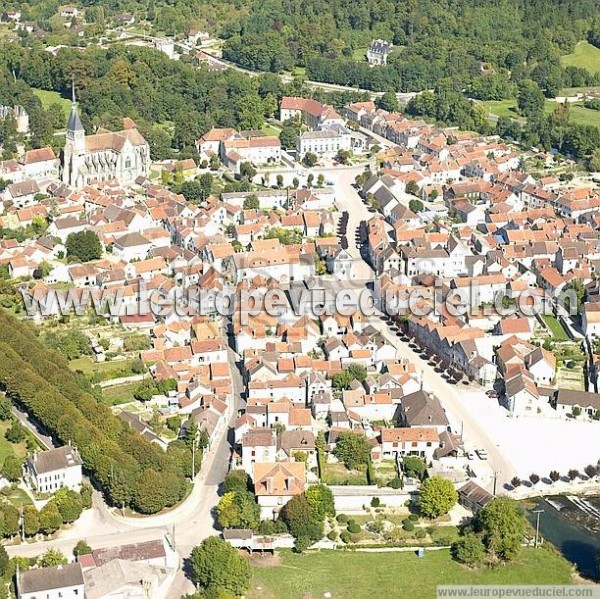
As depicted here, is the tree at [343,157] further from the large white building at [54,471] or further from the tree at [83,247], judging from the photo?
the large white building at [54,471]

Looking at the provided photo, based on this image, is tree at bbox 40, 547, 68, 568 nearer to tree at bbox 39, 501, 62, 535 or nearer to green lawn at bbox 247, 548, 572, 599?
tree at bbox 39, 501, 62, 535

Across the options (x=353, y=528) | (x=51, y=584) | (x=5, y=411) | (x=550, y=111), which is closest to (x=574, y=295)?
(x=353, y=528)

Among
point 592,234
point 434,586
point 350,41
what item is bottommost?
point 434,586

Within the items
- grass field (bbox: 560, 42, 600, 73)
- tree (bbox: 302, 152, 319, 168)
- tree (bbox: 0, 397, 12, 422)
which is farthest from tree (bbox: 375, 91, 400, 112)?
tree (bbox: 0, 397, 12, 422)

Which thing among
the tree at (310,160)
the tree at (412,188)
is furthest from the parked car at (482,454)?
the tree at (310,160)

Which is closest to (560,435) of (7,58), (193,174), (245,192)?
(245,192)

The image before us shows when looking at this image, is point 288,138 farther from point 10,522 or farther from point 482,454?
point 10,522

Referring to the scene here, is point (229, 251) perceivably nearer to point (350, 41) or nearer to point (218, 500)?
point (218, 500)
